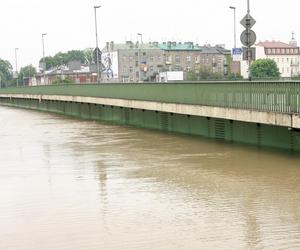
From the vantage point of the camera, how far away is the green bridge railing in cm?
1767

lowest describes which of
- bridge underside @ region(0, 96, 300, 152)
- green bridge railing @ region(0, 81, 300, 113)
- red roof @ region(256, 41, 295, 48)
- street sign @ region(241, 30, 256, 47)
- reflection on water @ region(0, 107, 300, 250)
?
reflection on water @ region(0, 107, 300, 250)

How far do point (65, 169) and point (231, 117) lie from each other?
6.28 metres

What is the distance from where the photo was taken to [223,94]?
2203 cm

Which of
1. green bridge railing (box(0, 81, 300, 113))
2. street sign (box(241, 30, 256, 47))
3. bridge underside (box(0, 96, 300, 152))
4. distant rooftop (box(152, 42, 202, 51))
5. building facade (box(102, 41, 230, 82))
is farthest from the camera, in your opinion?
distant rooftop (box(152, 42, 202, 51))

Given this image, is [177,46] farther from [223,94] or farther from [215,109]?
[223,94]

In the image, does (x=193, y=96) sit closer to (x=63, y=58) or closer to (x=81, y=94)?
(x=81, y=94)

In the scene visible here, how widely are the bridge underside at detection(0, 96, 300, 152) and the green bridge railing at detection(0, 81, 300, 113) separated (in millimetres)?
537

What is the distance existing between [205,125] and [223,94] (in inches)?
129

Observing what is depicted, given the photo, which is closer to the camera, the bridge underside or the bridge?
the bridge

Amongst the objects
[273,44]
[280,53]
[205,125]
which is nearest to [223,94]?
[205,125]

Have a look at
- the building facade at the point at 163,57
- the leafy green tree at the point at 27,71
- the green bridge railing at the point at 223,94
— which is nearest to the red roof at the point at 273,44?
the building facade at the point at 163,57

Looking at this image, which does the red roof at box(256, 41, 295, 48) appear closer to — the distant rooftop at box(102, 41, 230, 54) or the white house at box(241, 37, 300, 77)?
the white house at box(241, 37, 300, 77)

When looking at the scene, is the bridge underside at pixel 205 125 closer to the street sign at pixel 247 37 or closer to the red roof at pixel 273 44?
the street sign at pixel 247 37

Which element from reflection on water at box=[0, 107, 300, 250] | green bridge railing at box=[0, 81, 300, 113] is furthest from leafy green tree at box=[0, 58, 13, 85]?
reflection on water at box=[0, 107, 300, 250]
